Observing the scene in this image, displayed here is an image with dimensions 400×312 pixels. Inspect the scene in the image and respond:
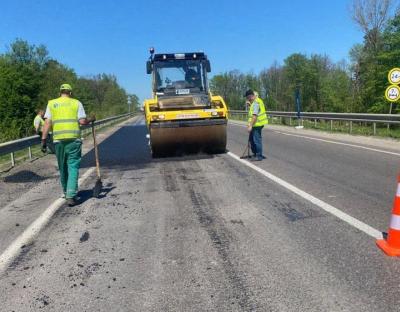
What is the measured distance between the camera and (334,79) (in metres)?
77.3

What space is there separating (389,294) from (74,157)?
5285mm

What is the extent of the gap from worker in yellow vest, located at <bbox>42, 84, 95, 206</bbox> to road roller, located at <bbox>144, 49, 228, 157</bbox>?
4.23m

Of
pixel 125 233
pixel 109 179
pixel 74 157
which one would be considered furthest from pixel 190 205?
pixel 109 179

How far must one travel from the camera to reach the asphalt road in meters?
3.45

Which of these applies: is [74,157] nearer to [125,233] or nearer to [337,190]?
[125,233]

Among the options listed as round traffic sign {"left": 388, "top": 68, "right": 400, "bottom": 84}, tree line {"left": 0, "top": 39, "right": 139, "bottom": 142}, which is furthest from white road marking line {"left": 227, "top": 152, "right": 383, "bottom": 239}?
tree line {"left": 0, "top": 39, "right": 139, "bottom": 142}

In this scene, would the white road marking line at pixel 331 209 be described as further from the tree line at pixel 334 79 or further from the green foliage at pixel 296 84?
the green foliage at pixel 296 84

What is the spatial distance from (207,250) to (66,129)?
3.67m

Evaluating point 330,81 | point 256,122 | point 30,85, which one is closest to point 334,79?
point 330,81

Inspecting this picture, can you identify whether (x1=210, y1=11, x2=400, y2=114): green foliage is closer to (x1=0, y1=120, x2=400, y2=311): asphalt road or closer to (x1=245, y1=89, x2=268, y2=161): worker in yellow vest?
(x1=245, y1=89, x2=268, y2=161): worker in yellow vest

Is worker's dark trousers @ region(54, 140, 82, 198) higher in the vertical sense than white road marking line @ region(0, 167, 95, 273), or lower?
higher

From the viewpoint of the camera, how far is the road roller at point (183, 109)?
11.5 meters

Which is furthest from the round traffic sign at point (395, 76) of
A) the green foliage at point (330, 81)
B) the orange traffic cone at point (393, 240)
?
the orange traffic cone at point (393, 240)

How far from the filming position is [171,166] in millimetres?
10719
